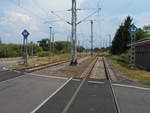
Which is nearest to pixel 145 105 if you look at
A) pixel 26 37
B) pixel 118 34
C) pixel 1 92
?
pixel 1 92

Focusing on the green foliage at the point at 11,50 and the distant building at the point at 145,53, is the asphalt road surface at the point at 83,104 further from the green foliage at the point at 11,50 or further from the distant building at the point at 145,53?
the green foliage at the point at 11,50

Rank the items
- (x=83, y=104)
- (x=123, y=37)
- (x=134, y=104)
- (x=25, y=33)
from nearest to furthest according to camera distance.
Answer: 1. (x=83, y=104)
2. (x=134, y=104)
3. (x=25, y=33)
4. (x=123, y=37)

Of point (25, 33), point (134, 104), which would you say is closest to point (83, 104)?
point (134, 104)

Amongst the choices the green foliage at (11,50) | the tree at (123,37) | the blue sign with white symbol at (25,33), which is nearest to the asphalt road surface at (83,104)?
the blue sign with white symbol at (25,33)

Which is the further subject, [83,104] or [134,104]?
[134,104]

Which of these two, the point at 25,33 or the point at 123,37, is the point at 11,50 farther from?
the point at 25,33

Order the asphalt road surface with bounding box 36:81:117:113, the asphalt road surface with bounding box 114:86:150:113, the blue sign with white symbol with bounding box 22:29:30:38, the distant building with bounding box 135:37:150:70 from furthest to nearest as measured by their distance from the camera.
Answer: the distant building with bounding box 135:37:150:70 < the blue sign with white symbol with bounding box 22:29:30:38 < the asphalt road surface with bounding box 114:86:150:113 < the asphalt road surface with bounding box 36:81:117:113

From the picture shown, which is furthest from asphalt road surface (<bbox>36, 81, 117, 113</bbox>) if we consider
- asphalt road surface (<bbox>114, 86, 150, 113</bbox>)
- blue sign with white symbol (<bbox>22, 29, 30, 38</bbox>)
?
blue sign with white symbol (<bbox>22, 29, 30, 38</bbox>)

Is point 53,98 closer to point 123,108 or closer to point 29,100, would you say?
point 29,100

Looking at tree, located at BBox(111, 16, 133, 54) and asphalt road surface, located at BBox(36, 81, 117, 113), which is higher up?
tree, located at BBox(111, 16, 133, 54)

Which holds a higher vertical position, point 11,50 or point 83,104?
point 11,50

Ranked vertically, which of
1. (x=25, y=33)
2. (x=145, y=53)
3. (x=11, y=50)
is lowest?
(x=11, y=50)

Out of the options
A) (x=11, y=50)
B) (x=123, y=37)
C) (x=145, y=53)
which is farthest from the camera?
(x=11, y=50)

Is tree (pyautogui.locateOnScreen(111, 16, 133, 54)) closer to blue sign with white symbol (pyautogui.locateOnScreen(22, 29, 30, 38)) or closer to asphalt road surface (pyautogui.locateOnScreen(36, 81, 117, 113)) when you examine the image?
blue sign with white symbol (pyautogui.locateOnScreen(22, 29, 30, 38))
